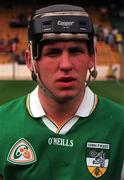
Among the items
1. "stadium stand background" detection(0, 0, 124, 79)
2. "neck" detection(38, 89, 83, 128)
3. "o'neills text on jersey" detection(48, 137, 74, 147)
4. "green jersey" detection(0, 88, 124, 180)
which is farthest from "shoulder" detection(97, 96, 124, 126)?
"stadium stand background" detection(0, 0, 124, 79)

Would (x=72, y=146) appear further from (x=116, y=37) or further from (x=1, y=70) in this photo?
(x=116, y=37)

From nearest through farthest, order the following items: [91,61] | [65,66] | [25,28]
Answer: [65,66], [91,61], [25,28]

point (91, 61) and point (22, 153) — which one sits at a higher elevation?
point (91, 61)

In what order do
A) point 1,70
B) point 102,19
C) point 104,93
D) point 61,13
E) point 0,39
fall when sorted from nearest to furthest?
point 61,13
point 104,93
point 1,70
point 0,39
point 102,19

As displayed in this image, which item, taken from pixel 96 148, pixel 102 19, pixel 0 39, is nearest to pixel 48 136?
pixel 96 148

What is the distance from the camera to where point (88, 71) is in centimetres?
262

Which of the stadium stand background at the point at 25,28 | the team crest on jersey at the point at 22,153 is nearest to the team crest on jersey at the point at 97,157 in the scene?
the team crest on jersey at the point at 22,153

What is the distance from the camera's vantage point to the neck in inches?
105

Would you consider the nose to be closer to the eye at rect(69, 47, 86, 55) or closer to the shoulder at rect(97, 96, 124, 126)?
the eye at rect(69, 47, 86, 55)

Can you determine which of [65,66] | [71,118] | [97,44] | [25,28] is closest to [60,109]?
[71,118]

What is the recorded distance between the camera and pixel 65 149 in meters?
2.62

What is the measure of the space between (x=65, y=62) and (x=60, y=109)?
32 cm

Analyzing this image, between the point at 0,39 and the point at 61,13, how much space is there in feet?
80.5

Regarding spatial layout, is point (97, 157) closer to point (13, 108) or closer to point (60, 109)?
point (60, 109)
